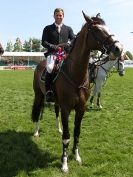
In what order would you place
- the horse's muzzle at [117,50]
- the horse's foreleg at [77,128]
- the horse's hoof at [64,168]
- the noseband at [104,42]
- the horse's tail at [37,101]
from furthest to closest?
the horse's tail at [37,101], the horse's foreleg at [77,128], the horse's hoof at [64,168], the noseband at [104,42], the horse's muzzle at [117,50]

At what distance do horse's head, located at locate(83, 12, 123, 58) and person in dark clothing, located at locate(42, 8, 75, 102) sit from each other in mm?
1567

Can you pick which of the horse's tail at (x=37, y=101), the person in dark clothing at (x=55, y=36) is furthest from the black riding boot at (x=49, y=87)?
the horse's tail at (x=37, y=101)

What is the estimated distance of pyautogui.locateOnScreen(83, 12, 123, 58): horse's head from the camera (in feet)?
22.3

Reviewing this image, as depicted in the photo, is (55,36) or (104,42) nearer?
(104,42)

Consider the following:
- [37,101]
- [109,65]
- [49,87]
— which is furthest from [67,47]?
[109,65]

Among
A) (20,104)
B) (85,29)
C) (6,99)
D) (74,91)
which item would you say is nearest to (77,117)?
(74,91)

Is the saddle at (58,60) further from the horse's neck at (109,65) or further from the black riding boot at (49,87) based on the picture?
the horse's neck at (109,65)

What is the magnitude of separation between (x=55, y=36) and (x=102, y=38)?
2.32m

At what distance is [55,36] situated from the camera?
9180 millimetres

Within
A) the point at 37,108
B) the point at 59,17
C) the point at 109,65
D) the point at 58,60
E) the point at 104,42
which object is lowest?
the point at 37,108

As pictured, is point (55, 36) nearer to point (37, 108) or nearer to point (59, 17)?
point (59, 17)

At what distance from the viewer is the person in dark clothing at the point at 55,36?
888cm

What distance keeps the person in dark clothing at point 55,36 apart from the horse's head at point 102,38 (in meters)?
1.57

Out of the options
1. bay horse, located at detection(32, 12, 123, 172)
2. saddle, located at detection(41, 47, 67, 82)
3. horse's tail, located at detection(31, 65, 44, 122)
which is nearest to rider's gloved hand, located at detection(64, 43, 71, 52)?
saddle, located at detection(41, 47, 67, 82)
